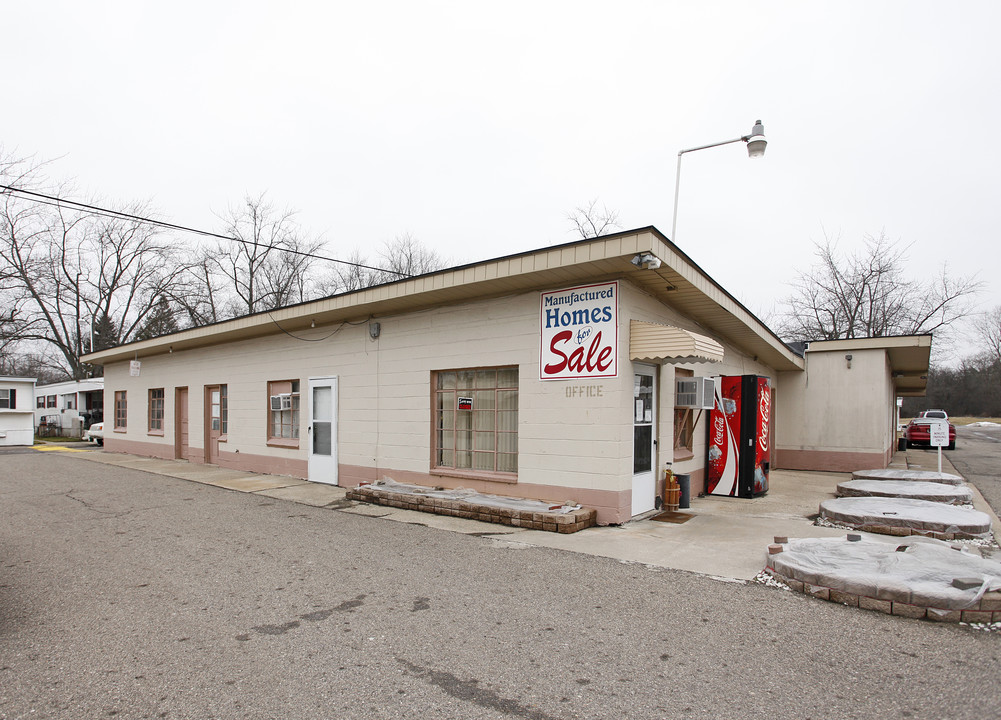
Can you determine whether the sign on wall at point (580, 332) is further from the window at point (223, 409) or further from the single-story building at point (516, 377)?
the window at point (223, 409)

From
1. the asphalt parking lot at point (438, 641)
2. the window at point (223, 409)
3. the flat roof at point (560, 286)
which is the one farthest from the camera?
the window at point (223, 409)

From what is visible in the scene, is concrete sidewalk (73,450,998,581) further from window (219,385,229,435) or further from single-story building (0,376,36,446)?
single-story building (0,376,36,446)

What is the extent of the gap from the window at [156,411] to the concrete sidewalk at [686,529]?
265 inches

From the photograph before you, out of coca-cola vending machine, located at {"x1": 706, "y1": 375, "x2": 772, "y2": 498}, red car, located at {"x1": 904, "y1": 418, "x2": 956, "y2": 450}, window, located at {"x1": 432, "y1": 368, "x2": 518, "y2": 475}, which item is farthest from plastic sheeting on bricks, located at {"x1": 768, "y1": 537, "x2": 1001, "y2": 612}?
red car, located at {"x1": 904, "y1": 418, "x2": 956, "y2": 450}

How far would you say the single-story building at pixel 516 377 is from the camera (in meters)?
7.73

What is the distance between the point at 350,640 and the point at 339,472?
7653 mm

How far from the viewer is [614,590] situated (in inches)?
201

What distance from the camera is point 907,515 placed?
7.40 meters

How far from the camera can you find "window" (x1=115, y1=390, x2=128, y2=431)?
1997cm

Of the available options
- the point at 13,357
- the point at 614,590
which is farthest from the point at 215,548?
the point at 13,357

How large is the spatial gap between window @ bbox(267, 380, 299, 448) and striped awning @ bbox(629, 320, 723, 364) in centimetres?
788

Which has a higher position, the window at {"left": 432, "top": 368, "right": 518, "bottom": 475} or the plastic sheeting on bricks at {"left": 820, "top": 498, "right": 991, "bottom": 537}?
the window at {"left": 432, "top": 368, "right": 518, "bottom": 475}

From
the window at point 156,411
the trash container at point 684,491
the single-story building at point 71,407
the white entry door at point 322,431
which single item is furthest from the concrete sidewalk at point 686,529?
the single-story building at point 71,407

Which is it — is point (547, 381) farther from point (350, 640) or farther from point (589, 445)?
point (350, 640)
